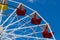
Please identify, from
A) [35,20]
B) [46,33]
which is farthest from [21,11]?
[46,33]

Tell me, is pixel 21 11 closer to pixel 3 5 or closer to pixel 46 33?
pixel 3 5

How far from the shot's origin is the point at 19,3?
2519 centimetres

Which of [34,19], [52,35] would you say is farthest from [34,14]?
[52,35]

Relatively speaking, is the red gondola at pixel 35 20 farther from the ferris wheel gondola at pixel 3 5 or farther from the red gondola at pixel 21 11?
the ferris wheel gondola at pixel 3 5

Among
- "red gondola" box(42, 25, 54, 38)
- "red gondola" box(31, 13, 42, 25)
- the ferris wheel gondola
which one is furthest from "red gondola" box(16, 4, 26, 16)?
"red gondola" box(42, 25, 54, 38)

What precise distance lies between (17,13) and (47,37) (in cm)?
220

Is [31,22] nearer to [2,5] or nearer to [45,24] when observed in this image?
[45,24]

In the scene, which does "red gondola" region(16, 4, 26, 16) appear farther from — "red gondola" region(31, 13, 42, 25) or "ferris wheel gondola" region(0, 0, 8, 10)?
"ferris wheel gondola" region(0, 0, 8, 10)

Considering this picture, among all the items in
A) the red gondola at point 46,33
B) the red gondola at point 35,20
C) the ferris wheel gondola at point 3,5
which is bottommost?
the red gondola at point 46,33

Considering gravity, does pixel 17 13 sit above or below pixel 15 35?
above

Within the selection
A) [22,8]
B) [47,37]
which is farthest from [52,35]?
[22,8]

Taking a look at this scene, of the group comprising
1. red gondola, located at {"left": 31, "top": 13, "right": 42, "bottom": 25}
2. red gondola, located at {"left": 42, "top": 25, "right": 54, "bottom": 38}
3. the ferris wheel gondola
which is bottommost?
red gondola, located at {"left": 42, "top": 25, "right": 54, "bottom": 38}

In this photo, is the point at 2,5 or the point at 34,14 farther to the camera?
the point at 34,14

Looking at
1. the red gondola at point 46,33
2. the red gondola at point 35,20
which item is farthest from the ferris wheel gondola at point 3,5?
the red gondola at point 46,33
